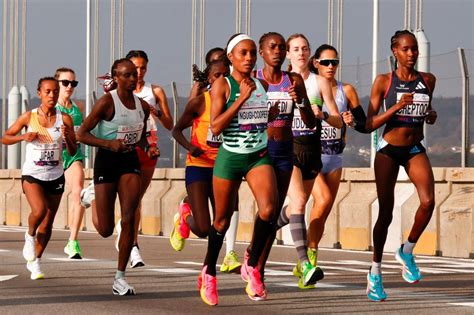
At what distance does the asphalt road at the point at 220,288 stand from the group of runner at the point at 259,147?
0.24 meters

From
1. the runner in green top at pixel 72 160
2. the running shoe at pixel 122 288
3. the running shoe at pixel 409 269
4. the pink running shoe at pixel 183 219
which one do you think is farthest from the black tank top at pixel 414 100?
the runner in green top at pixel 72 160

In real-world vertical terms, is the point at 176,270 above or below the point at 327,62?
below

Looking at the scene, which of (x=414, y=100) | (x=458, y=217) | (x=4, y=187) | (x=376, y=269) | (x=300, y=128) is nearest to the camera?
(x=376, y=269)

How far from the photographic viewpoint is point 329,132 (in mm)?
13742

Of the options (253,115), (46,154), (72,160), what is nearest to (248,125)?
(253,115)

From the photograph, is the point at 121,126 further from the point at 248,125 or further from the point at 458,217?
the point at 458,217

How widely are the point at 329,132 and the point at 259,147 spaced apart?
8.74 ft

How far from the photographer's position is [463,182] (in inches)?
754

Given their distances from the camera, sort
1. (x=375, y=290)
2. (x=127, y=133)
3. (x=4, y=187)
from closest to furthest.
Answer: (x=375, y=290), (x=127, y=133), (x=4, y=187)

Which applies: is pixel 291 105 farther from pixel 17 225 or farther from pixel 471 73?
pixel 17 225

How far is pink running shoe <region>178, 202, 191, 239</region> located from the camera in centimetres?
A: 1516

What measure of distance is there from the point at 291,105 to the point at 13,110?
4074 centimetres

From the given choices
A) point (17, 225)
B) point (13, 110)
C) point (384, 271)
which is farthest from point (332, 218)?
point (13, 110)

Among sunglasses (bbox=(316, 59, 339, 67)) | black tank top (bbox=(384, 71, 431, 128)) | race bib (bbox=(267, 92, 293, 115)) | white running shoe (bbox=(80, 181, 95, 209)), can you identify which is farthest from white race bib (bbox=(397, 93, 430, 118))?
white running shoe (bbox=(80, 181, 95, 209))
